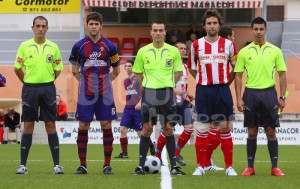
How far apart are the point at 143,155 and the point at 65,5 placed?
20784 mm

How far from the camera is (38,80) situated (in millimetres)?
12430

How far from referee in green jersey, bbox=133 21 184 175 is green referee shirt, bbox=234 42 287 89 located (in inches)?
36.5

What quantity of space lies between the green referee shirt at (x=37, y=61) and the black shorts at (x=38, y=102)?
0.10 m

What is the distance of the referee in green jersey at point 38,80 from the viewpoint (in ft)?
40.8

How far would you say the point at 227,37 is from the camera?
13.1m

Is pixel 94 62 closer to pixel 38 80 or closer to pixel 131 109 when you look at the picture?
pixel 38 80

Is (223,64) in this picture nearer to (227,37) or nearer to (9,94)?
(227,37)

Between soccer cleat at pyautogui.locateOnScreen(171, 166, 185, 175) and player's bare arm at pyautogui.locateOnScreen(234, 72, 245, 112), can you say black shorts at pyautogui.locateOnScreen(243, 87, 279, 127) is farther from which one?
soccer cleat at pyautogui.locateOnScreen(171, 166, 185, 175)

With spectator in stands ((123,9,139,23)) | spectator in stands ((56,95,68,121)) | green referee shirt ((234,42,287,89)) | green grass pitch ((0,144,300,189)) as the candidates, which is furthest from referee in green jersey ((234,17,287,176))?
spectator in stands ((123,9,139,23))

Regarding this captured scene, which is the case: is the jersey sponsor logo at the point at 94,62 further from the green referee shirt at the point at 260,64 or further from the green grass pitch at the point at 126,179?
the green referee shirt at the point at 260,64

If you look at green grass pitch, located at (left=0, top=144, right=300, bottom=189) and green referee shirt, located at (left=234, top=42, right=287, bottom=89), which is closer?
green grass pitch, located at (left=0, top=144, right=300, bottom=189)

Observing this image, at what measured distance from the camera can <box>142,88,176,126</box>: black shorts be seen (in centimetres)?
1223

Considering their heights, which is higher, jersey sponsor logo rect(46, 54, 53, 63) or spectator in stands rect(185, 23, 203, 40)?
jersey sponsor logo rect(46, 54, 53, 63)

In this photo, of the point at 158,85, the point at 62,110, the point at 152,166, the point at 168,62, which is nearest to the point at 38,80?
the point at 158,85
